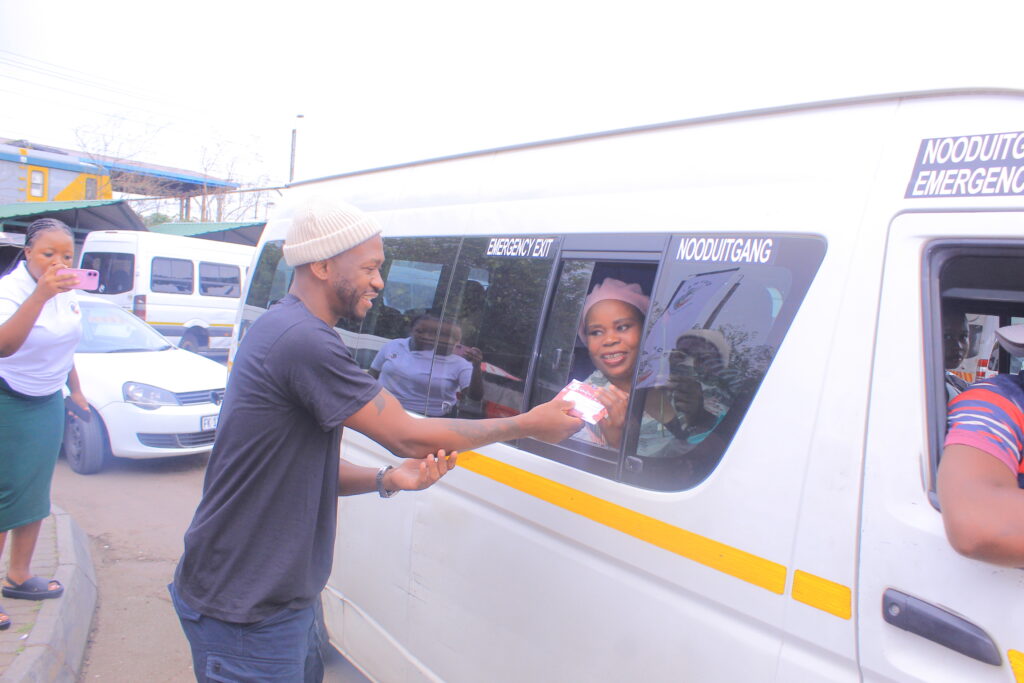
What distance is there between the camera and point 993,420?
1338 mm

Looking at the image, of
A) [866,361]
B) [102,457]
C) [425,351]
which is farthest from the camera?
[102,457]

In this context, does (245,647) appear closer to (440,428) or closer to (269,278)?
(440,428)

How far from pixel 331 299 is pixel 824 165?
4.21 feet

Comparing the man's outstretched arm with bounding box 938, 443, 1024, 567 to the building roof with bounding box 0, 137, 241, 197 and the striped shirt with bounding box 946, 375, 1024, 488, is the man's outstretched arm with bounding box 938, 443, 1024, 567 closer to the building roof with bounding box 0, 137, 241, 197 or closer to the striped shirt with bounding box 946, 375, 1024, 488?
the striped shirt with bounding box 946, 375, 1024, 488

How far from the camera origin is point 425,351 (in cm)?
281

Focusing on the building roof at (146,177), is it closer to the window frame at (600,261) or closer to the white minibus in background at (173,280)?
the white minibus in background at (173,280)

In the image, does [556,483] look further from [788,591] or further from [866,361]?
[866,361]

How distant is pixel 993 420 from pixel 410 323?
2.12m

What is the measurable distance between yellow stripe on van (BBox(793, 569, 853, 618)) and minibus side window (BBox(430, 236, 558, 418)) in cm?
108

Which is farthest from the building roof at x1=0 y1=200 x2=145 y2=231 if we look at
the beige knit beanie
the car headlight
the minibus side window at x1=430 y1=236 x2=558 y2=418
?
the beige knit beanie

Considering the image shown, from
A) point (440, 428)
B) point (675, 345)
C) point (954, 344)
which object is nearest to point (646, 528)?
point (675, 345)

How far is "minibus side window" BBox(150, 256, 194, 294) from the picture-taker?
45.2 ft

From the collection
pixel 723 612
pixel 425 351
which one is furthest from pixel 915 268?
pixel 425 351

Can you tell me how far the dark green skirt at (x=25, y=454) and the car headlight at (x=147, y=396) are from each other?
3303 mm
